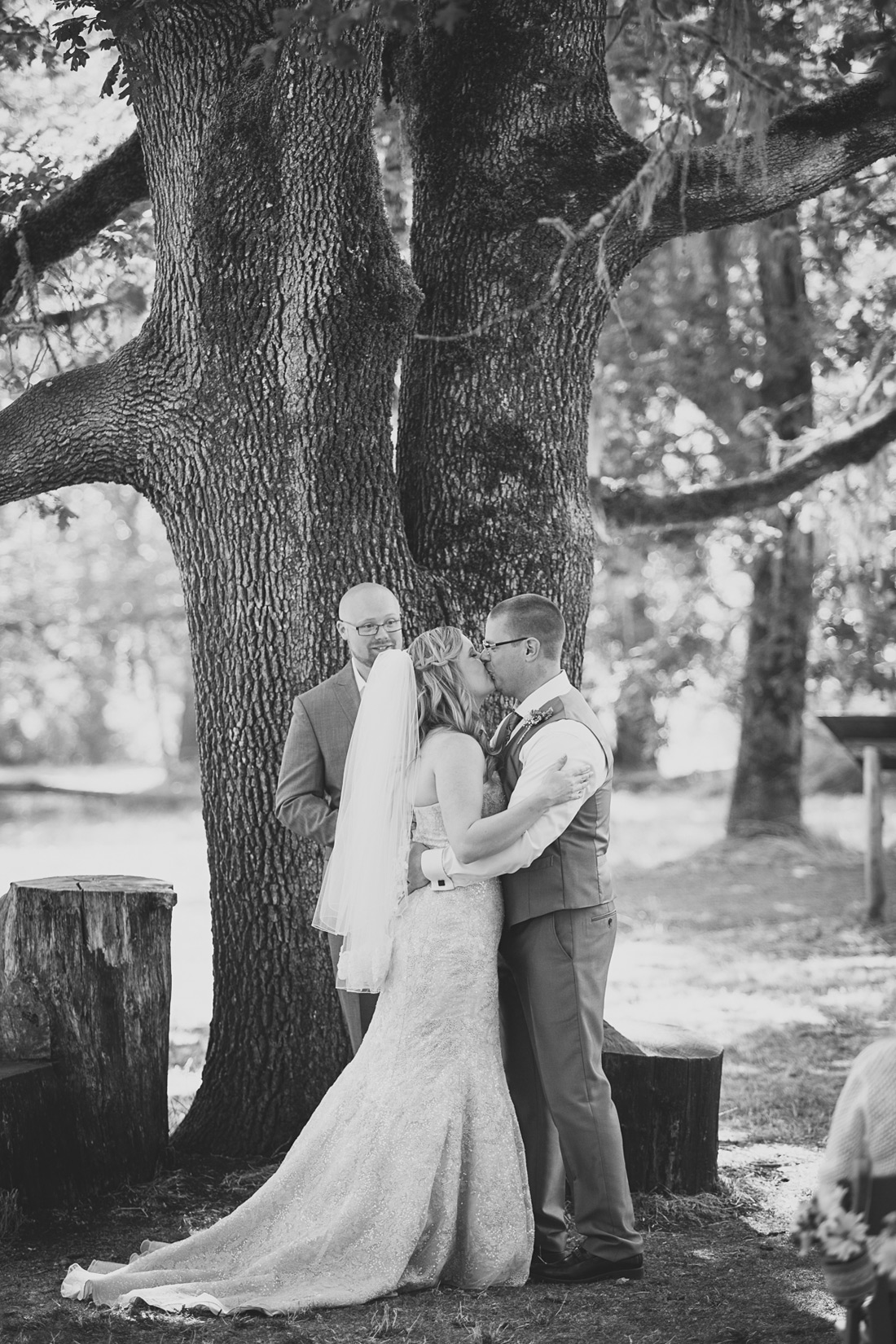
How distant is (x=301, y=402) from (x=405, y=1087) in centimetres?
290

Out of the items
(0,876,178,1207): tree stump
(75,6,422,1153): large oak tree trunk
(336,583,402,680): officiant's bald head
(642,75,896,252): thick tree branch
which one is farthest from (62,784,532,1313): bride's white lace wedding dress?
(642,75,896,252): thick tree branch

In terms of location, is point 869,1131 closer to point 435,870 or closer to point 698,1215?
point 435,870

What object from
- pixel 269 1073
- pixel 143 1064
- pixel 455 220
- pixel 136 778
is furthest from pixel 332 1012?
pixel 136 778

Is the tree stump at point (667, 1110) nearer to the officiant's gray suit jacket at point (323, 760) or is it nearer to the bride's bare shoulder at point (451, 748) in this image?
the officiant's gray suit jacket at point (323, 760)

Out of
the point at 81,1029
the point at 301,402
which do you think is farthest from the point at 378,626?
the point at 81,1029

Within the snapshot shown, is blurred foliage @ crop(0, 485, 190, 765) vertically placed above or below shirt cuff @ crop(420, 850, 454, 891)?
above

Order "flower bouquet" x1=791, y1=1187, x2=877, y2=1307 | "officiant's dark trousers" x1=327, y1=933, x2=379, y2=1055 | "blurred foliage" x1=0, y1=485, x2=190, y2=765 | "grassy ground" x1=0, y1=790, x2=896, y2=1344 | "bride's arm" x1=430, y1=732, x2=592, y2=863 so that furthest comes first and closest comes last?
"blurred foliage" x1=0, y1=485, x2=190, y2=765, "officiant's dark trousers" x1=327, y1=933, x2=379, y2=1055, "bride's arm" x1=430, y1=732, x2=592, y2=863, "grassy ground" x1=0, y1=790, x2=896, y2=1344, "flower bouquet" x1=791, y1=1187, x2=877, y2=1307

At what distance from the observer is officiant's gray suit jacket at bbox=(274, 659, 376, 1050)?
551cm

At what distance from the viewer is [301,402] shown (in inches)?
233

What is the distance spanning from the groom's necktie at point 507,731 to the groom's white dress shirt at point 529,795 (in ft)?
0.31

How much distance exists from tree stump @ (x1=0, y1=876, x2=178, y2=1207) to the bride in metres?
0.73

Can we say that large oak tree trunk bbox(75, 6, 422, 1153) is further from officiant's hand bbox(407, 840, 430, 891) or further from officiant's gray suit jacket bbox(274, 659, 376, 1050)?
officiant's hand bbox(407, 840, 430, 891)

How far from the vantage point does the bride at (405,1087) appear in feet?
15.0

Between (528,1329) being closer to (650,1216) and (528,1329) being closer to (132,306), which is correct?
(650,1216)
